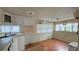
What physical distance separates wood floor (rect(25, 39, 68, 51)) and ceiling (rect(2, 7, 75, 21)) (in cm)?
41

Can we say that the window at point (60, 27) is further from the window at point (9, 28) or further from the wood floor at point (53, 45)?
the window at point (9, 28)

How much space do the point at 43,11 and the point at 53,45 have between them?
59cm

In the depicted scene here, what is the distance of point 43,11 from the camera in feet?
4.44

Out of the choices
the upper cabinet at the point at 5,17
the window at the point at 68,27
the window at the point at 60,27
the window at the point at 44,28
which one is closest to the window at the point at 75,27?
the window at the point at 68,27

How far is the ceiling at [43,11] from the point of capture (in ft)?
4.36

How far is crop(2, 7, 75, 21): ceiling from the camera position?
52.3 inches

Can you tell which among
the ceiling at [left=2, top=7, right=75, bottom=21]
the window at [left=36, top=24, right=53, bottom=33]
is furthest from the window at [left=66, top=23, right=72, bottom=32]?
the window at [left=36, top=24, right=53, bottom=33]

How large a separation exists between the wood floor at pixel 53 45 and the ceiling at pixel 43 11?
408mm

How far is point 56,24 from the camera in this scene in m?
1.46

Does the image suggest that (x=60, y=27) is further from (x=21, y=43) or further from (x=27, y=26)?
(x=21, y=43)

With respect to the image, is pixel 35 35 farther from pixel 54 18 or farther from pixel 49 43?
pixel 54 18

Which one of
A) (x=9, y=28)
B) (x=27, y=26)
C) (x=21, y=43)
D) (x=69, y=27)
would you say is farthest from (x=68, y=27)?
(x=9, y=28)

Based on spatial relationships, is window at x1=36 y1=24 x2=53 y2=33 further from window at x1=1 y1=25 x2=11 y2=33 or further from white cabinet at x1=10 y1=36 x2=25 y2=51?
window at x1=1 y1=25 x2=11 y2=33
